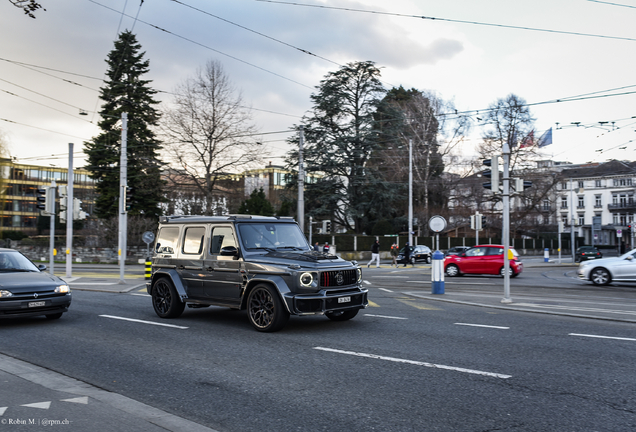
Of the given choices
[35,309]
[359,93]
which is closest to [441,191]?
[359,93]

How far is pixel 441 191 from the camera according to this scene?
57156 mm

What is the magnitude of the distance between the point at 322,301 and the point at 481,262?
1894 centimetres

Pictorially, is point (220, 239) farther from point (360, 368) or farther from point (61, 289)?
point (360, 368)

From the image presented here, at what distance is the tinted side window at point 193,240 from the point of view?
10820mm

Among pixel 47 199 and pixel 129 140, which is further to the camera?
pixel 129 140

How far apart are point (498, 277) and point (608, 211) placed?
85038mm

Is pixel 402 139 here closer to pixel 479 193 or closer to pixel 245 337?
pixel 479 193

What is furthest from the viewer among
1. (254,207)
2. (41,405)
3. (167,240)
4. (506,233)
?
(254,207)

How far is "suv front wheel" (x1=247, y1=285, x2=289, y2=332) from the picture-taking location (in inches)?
358

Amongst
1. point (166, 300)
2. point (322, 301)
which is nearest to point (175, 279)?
point (166, 300)

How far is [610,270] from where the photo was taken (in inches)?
820

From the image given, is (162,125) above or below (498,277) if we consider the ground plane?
above

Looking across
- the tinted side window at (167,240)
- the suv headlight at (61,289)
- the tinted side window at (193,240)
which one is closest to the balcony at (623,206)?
the tinted side window at (167,240)

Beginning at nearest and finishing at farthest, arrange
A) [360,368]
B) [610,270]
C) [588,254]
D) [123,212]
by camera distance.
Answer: [360,368] → [610,270] → [123,212] → [588,254]
